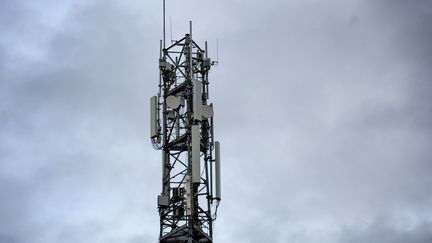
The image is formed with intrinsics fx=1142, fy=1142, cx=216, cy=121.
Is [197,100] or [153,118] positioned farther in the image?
[153,118]

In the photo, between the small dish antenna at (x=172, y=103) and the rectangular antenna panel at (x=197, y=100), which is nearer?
the rectangular antenna panel at (x=197, y=100)

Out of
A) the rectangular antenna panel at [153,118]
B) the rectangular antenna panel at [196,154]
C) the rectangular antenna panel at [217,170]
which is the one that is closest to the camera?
the rectangular antenna panel at [196,154]

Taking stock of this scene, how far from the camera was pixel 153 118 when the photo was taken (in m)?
82.2

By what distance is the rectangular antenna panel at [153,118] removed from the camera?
3214 inches

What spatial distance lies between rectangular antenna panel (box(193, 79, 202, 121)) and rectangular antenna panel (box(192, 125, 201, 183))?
0.85 meters

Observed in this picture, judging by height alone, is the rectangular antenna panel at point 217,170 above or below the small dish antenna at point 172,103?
below

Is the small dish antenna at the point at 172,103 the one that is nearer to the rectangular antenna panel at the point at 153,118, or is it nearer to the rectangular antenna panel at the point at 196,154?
the rectangular antenna panel at the point at 153,118

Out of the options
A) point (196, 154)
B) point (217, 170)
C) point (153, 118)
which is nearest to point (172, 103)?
Answer: point (153, 118)

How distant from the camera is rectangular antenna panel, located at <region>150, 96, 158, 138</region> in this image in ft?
268

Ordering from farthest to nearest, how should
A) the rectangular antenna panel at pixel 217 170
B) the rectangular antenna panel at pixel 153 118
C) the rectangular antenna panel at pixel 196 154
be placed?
the rectangular antenna panel at pixel 153 118
the rectangular antenna panel at pixel 217 170
the rectangular antenna panel at pixel 196 154

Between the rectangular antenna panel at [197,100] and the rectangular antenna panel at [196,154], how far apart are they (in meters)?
0.85

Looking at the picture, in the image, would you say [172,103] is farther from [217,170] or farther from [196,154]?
[217,170]

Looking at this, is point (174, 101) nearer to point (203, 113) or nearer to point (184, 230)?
point (203, 113)

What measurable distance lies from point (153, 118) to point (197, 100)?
4111mm
